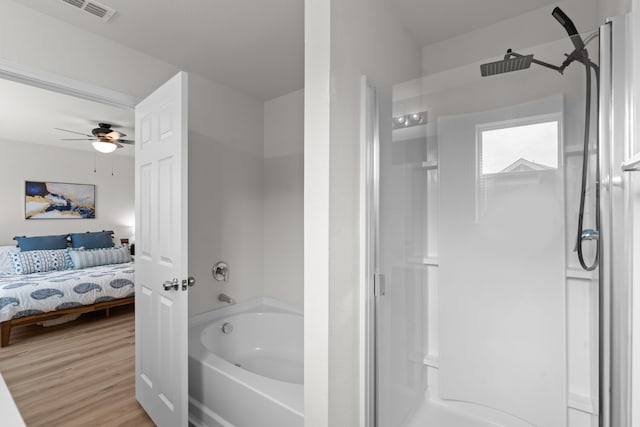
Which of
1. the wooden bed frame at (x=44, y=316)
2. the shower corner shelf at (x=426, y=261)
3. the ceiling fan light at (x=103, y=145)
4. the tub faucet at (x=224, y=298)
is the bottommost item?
the wooden bed frame at (x=44, y=316)

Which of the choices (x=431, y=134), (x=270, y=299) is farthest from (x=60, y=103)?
(x=431, y=134)

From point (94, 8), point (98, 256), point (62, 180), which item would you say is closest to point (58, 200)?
point (62, 180)

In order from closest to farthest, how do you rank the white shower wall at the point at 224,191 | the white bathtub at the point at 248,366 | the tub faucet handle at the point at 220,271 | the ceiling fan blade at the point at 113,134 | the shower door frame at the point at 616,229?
the shower door frame at the point at 616,229 < the white bathtub at the point at 248,366 < the white shower wall at the point at 224,191 < the tub faucet handle at the point at 220,271 < the ceiling fan blade at the point at 113,134

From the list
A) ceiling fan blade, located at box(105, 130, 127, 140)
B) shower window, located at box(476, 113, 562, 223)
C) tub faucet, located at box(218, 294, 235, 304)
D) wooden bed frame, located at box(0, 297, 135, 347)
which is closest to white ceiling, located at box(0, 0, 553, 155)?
shower window, located at box(476, 113, 562, 223)

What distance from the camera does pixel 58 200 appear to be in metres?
5.10

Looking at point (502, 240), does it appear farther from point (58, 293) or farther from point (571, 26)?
point (58, 293)

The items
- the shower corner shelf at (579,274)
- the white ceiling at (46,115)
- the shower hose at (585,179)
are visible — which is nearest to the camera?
the shower hose at (585,179)

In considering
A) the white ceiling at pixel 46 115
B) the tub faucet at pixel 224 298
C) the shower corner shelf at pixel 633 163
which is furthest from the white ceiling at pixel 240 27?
the tub faucet at pixel 224 298

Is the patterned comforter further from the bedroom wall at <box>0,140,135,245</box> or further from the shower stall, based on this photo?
the shower stall

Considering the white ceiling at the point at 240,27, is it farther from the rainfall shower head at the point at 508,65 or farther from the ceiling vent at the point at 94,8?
the rainfall shower head at the point at 508,65

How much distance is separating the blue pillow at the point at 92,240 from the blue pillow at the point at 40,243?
0.15m

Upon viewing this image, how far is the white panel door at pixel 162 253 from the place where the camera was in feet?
5.49

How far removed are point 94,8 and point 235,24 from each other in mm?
719

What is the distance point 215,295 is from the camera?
99.7 inches
